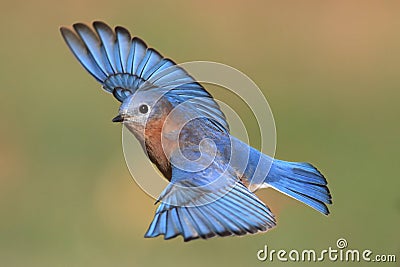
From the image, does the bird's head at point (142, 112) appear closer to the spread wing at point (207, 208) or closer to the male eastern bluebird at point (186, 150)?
the male eastern bluebird at point (186, 150)

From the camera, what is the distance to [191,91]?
2592 mm

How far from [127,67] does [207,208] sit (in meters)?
0.79

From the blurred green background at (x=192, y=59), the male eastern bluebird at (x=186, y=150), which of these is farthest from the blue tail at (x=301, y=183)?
the blurred green background at (x=192, y=59)

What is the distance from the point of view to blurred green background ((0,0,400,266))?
13.0 ft

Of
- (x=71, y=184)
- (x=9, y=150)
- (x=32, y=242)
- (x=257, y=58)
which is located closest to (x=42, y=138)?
(x=9, y=150)

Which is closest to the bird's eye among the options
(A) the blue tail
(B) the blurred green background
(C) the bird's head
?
(C) the bird's head

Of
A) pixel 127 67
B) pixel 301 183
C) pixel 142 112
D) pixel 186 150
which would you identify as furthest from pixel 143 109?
pixel 301 183

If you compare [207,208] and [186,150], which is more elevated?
[186,150]

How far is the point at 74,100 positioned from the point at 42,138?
391 mm

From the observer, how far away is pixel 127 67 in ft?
8.92

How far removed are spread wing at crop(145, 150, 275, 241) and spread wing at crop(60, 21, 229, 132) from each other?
0.30 m

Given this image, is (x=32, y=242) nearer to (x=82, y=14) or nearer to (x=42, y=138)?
(x=42, y=138)

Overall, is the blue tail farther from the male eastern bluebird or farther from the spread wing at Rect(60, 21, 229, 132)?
the spread wing at Rect(60, 21, 229, 132)

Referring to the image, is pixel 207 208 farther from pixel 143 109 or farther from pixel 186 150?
pixel 143 109
